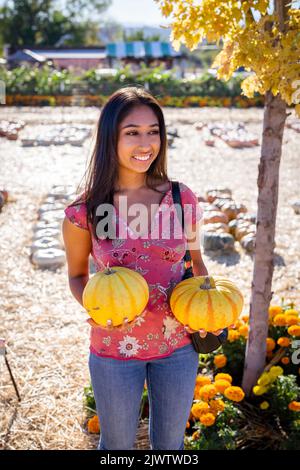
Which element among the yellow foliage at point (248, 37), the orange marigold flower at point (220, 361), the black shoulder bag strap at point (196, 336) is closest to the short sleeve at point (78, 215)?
the black shoulder bag strap at point (196, 336)

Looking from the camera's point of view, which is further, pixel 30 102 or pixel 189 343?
pixel 30 102

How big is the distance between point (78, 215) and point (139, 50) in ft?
104

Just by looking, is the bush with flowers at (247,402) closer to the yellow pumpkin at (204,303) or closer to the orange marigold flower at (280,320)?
the orange marigold flower at (280,320)

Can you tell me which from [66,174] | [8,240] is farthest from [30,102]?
[8,240]

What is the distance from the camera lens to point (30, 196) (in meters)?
8.64

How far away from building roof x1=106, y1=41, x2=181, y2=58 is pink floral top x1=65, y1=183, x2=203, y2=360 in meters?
31.1

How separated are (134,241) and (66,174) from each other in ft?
28.3

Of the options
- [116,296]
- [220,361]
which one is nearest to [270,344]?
[220,361]

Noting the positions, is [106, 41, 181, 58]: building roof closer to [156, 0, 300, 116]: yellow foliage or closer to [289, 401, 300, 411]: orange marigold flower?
[156, 0, 300, 116]: yellow foliage

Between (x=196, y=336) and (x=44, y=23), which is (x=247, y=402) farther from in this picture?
(x=44, y=23)

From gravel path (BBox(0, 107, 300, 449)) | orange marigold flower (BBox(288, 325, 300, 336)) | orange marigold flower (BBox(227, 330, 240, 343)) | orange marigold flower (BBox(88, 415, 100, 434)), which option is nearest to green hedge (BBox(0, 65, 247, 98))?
gravel path (BBox(0, 107, 300, 449))

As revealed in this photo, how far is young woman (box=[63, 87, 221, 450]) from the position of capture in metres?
2.04

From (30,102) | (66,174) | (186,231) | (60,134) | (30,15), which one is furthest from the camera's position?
(30,15)
